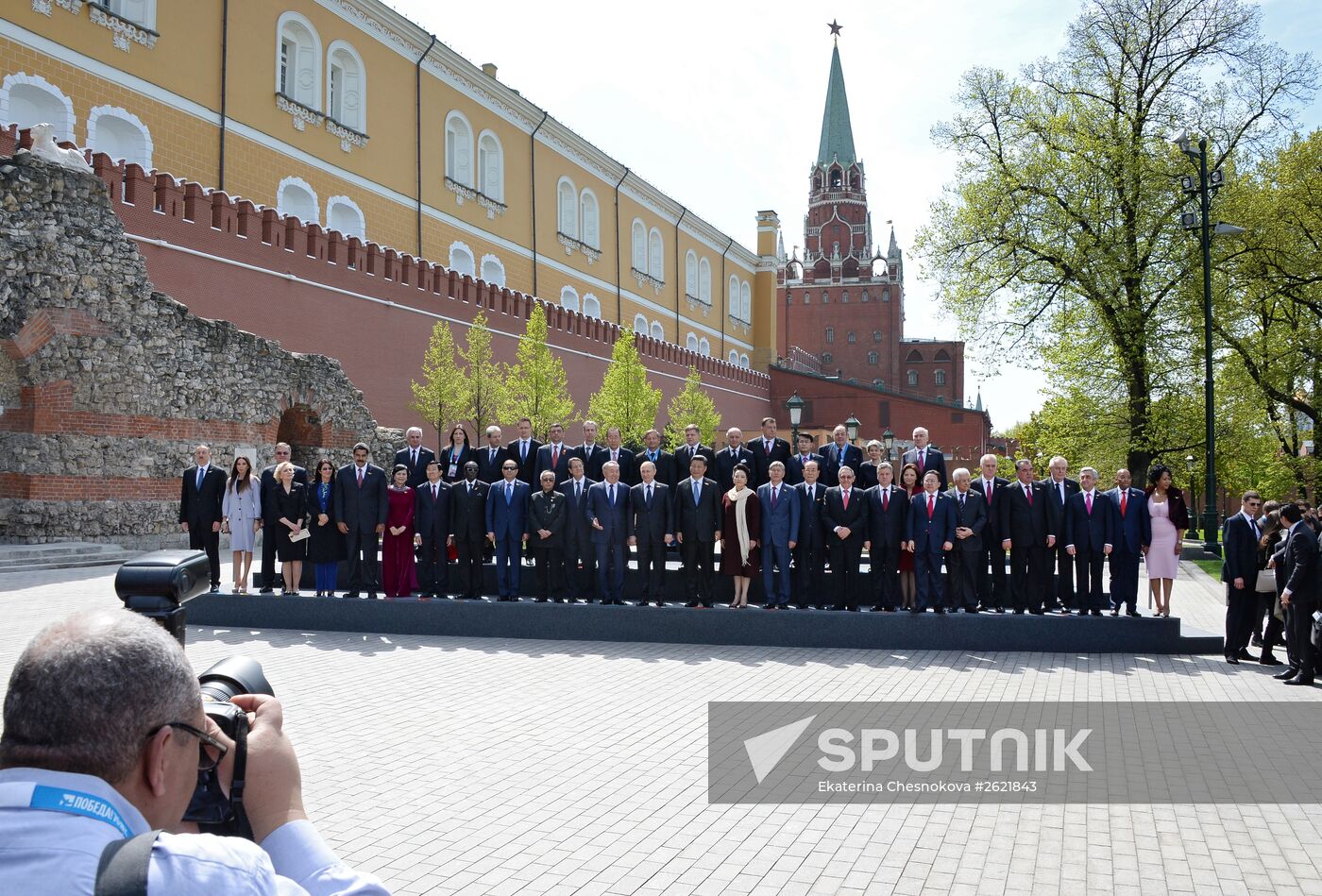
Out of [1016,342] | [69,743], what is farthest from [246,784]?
[1016,342]

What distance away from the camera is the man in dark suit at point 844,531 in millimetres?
11633

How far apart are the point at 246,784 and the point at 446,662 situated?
8.19m

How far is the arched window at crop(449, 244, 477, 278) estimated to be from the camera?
36.6m

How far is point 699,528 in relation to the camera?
11.9m

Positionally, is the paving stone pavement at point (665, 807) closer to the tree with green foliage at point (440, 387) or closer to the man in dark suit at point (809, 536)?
the man in dark suit at point (809, 536)

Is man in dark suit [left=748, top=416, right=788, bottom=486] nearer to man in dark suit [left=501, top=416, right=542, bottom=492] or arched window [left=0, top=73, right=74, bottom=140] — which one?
man in dark suit [left=501, top=416, right=542, bottom=492]

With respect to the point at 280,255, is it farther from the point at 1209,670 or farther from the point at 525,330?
the point at 1209,670

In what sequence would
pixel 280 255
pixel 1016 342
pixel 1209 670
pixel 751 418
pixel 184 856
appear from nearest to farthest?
pixel 184 856 → pixel 1209 670 → pixel 280 255 → pixel 1016 342 → pixel 751 418

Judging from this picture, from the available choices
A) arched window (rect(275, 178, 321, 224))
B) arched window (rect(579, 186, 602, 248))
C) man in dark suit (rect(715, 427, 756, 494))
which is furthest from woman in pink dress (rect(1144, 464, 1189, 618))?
arched window (rect(579, 186, 602, 248))

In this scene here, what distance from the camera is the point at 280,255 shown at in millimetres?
23406

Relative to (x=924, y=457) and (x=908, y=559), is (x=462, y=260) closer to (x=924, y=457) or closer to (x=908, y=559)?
(x=924, y=457)

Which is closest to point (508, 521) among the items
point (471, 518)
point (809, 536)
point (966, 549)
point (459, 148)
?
point (471, 518)

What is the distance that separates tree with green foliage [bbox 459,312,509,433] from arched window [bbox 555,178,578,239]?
1608 centimetres

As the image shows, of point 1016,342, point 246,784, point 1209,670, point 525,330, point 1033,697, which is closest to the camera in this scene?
point 246,784
